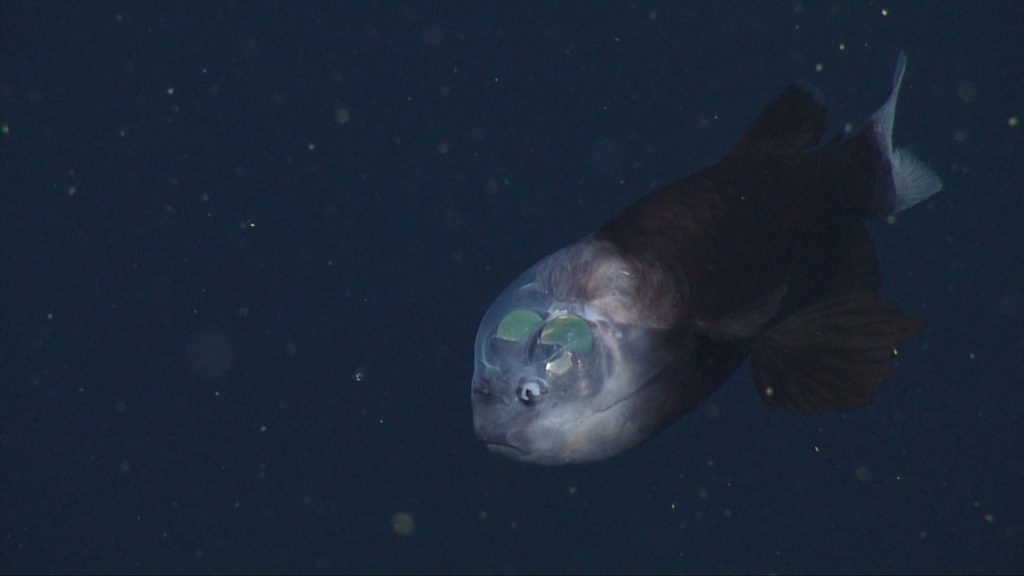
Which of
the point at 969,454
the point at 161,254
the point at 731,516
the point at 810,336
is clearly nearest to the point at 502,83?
the point at 161,254

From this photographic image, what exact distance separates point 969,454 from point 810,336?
8.26 meters

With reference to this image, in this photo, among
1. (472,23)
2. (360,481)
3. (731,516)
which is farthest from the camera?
(472,23)

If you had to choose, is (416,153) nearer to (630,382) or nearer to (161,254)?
(161,254)

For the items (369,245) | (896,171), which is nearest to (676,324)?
(896,171)

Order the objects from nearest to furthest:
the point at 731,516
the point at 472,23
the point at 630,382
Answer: the point at 630,382 → the point at 731,516 → the point at 472,23

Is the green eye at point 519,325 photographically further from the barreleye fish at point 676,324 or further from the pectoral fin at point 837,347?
the pectoral fin at point 837,347

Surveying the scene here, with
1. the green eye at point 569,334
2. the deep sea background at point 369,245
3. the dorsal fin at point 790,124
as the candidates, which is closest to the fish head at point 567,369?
the green eye at point 569,334

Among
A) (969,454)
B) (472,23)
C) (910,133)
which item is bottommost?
(969,454)

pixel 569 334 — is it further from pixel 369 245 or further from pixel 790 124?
pixel 369 245

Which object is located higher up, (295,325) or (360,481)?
(295,325)

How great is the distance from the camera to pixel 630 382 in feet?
10.1

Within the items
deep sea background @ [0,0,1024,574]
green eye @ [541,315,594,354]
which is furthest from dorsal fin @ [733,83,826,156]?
deep sea background @ [0,0,1024,574]

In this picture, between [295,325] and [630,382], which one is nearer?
[630,382]

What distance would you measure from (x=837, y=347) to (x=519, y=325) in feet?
4.61
